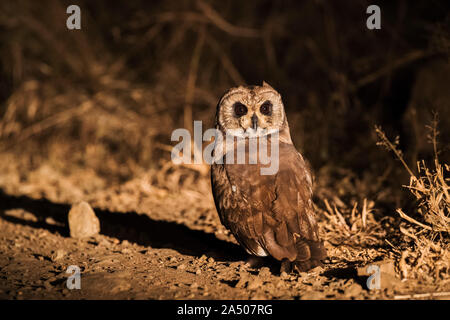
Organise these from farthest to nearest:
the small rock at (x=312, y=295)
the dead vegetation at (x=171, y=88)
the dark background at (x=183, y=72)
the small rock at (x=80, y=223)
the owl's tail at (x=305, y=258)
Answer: the dark background at (x=183, y=72), the dead vegetation at (x=171, y=88), the small rock at (x=80, y=223), the owl's tail at (x=305, y=258), the small rock at (x=312, y=295)

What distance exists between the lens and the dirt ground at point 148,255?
9.33 ft

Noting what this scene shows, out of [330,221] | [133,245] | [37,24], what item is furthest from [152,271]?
[37,24]

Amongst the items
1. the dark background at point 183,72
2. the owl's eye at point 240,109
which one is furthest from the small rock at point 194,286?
the dark background at point 183,72

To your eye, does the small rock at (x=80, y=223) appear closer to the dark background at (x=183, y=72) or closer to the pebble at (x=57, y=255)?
the pebble at (x=57, y=255)

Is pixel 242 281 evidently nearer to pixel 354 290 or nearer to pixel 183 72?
pixel 354 290

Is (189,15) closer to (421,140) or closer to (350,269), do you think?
(421,140)

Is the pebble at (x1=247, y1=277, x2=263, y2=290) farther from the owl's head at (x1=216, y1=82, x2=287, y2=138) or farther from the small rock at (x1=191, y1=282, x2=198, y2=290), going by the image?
the owl's head at (x1=216, y1=82, x2=287, y2=138)

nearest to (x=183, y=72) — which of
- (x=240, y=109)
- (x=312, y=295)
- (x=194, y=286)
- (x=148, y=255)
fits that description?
(x=240, y=109)

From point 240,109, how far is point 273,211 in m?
0.88

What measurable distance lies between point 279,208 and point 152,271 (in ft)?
3.25

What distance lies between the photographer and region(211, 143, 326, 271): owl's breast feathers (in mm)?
3100

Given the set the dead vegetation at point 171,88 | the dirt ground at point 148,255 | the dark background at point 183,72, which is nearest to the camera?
the dirt ground at point 148,255

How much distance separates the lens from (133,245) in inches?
154

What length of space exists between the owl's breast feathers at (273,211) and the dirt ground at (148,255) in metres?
0.15
